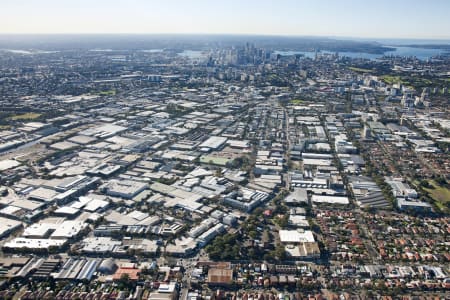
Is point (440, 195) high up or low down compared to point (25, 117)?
down

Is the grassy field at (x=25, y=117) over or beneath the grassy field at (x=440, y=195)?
over

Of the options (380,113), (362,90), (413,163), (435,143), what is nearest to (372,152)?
(413,163)

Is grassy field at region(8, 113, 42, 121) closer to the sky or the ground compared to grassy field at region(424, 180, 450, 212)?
closer to the sky

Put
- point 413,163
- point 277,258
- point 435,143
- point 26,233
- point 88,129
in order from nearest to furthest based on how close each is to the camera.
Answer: point 277,258
point 26,233
point 413,163
point 435,143
point 88,129

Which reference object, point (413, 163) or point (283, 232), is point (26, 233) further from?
point (413, 163)

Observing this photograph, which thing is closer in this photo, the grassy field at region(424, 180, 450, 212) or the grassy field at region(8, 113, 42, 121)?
the grassy field at region(424, 180, 450, 212)

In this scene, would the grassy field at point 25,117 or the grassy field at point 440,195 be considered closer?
the grassy field at point 440,195

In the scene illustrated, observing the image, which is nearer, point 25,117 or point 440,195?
point 440,195

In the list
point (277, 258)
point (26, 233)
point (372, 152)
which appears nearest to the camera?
point (277, 258)
